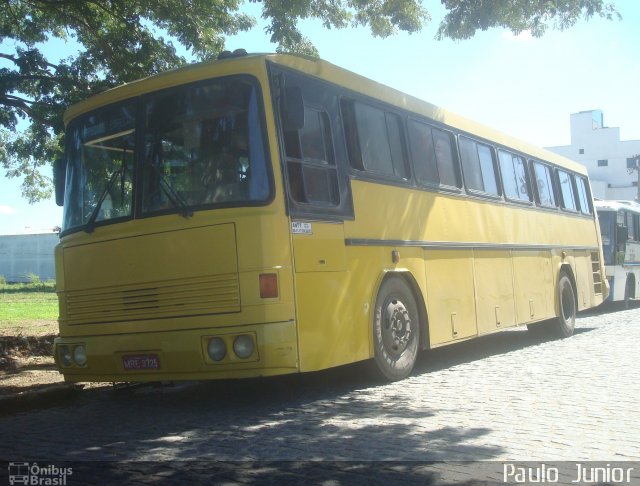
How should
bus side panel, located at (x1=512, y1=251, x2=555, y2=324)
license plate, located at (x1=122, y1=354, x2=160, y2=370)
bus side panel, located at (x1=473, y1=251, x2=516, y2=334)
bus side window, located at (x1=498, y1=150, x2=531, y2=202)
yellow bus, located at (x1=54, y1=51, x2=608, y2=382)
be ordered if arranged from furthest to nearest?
bus side window, located at (x1=498, y1=150, x2=531, y2=202) → bus side panel, located at (x1=512, y1=251, x2=555, y2=324) → bus side panel, located at (x1=473, y1=251, x2=516, y2=334) → license plate, located at (x1=122, y1=354, x2=160, y2=370) → yellow bus, located at (x1=54, y1=51, x2=608, y2=382)

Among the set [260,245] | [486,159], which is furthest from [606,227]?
[260,245]

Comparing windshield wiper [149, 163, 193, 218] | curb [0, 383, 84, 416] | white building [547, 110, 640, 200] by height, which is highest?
white building [547, 110, 640, 200]

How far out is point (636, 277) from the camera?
23.8 metres

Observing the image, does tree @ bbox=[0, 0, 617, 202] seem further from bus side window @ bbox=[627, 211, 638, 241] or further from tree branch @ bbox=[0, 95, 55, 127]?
bus side window @ bbox=[627, 211, 638, 241]

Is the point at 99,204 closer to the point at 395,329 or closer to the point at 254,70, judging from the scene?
the point at 254,70

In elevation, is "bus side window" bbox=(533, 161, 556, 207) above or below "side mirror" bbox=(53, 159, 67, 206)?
above

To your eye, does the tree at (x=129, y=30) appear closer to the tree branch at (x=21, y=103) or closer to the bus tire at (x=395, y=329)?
the tree branch at (x=21, y=103)

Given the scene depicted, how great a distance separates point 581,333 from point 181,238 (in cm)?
→ 1077

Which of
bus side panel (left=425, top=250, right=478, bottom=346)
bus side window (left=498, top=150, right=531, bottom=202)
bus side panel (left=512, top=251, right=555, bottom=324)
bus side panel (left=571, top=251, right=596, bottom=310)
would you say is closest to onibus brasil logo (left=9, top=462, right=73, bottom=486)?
bus side panel (left=425, top=250, right=478, bottom=346)

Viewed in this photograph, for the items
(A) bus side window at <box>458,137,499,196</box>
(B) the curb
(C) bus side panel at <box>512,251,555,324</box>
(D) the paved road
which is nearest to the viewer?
(D) the paved road

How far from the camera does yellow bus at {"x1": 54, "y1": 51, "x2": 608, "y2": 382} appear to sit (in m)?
6.64

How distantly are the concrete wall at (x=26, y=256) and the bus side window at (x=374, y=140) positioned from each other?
2400 inches

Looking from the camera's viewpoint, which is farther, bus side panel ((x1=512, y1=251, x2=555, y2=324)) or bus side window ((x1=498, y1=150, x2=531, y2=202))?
bus side window ((x1=498, y1=150, x2=531, y2=202))

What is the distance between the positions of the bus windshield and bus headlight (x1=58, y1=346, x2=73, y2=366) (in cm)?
128
